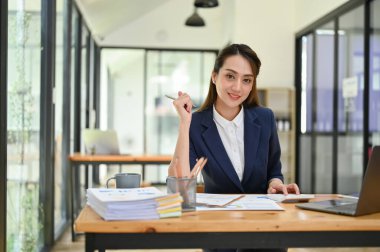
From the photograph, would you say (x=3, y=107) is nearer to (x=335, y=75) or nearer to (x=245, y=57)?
(x=245, y=57)

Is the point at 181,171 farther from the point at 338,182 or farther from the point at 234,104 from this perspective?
the point at 338,182

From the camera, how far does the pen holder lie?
1384 millimetres

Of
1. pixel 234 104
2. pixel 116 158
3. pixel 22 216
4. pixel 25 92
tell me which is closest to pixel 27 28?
pixel 25 92

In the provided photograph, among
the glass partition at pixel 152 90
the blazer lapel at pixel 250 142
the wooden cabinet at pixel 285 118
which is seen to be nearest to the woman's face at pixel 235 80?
the blazer lapel at pixel 250 142

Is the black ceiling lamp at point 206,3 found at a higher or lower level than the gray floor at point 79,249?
higher

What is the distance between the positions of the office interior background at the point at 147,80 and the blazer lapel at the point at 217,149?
44.8 inches

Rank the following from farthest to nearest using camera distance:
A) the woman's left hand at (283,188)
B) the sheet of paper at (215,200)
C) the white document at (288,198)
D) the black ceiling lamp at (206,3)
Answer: the black ceiling lamp at (206,3) → the woman's left hand at (283,188) → the white document at (288,198) → the sheet of paper at (215,200)

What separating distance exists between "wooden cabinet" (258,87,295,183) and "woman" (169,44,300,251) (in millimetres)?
4952

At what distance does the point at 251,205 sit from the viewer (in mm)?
1509

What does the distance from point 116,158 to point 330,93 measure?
270 cm

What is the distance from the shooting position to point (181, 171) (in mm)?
1653

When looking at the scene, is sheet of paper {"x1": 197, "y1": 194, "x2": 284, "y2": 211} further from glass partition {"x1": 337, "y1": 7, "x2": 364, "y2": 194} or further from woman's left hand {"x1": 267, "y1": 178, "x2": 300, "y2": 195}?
glass partition {"x1": 337, "y1": 7, "x2": 364, "y2": 194}

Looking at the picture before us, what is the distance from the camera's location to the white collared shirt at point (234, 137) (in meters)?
1.94

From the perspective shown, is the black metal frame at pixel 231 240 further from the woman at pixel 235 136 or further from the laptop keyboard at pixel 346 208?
the woman at pixel 235 136
